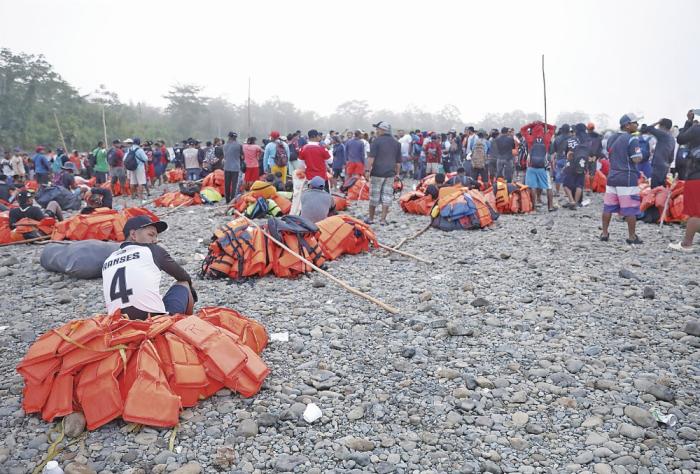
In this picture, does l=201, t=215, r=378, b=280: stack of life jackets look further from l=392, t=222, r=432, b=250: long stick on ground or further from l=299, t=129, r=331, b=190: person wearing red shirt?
l=299, t=129, r=331, b=190: person wearing red shirt

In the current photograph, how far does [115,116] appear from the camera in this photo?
3512cm

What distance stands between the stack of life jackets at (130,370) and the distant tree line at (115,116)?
14.3 metres

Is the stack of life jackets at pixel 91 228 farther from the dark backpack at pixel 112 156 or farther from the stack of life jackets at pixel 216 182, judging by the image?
the dark backpack at pixel 112 156

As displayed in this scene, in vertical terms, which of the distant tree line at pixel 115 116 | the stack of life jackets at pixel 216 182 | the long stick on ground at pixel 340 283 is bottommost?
the long stick on ground at pixel 340 283

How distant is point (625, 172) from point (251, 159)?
7962mm

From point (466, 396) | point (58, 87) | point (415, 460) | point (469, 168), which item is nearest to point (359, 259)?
point (466, 396)

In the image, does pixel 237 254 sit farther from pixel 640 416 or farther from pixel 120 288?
pixel 640 416

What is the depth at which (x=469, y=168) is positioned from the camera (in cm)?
1374

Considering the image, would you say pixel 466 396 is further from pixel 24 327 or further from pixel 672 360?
pixel 24 327

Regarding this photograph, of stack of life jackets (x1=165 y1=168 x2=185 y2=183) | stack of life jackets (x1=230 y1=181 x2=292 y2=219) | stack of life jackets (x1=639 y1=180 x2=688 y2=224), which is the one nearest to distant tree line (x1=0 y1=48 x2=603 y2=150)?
stack of life jackets (x1=165 y1=168 x2=185 y2=183)

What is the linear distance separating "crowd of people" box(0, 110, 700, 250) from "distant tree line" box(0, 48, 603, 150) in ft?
13.4

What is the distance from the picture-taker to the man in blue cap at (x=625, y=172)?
22.5ft

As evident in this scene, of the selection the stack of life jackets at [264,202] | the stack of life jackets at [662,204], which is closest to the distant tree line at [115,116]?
the stack of life jackets at [264,202]

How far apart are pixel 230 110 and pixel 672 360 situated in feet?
186
